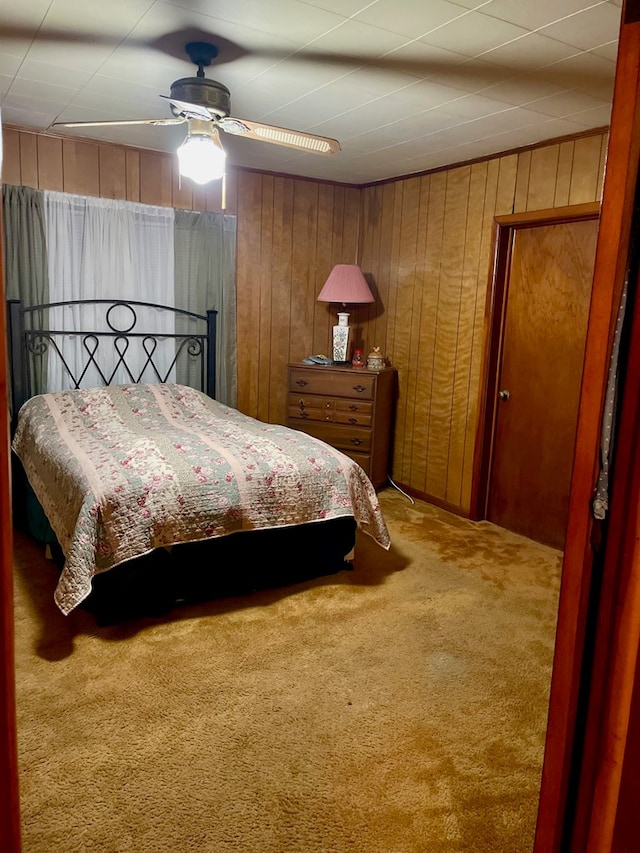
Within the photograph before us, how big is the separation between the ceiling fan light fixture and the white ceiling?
A: 326 millimetres

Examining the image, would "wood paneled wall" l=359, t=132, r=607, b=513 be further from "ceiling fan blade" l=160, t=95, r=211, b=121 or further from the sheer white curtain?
"ceiling fan blade" l=160, t=95, r=211, b=121

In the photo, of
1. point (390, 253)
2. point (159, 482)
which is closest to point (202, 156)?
point (159, 482)

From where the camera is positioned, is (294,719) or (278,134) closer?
(294,719)

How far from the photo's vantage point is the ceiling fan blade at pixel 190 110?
7.79ft

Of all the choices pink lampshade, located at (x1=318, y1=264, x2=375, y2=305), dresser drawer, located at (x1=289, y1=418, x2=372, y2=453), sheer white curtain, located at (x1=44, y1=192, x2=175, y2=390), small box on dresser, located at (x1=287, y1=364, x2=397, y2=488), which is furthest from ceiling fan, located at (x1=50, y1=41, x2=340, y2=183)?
dresser drawer, located at (x1=289, y1=418, x2=372, y2=453)

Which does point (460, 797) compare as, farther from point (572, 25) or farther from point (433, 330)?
point (433, 330)

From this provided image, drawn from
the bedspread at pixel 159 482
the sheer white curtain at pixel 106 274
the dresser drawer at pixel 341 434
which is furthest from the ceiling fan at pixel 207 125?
the dresser drawer at pixel 341 434

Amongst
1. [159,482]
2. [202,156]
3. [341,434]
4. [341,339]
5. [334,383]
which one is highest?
[202,156]

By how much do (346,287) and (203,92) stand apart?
2183 mm

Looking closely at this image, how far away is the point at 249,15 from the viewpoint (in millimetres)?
2184

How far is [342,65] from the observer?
2596 millimetres

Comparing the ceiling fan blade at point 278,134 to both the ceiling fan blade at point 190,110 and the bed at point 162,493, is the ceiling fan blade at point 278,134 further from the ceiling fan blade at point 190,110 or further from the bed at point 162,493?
the bed at point 162,493

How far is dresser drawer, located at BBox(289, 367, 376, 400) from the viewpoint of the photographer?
4445mm

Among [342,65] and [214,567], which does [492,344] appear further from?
[214,567]
